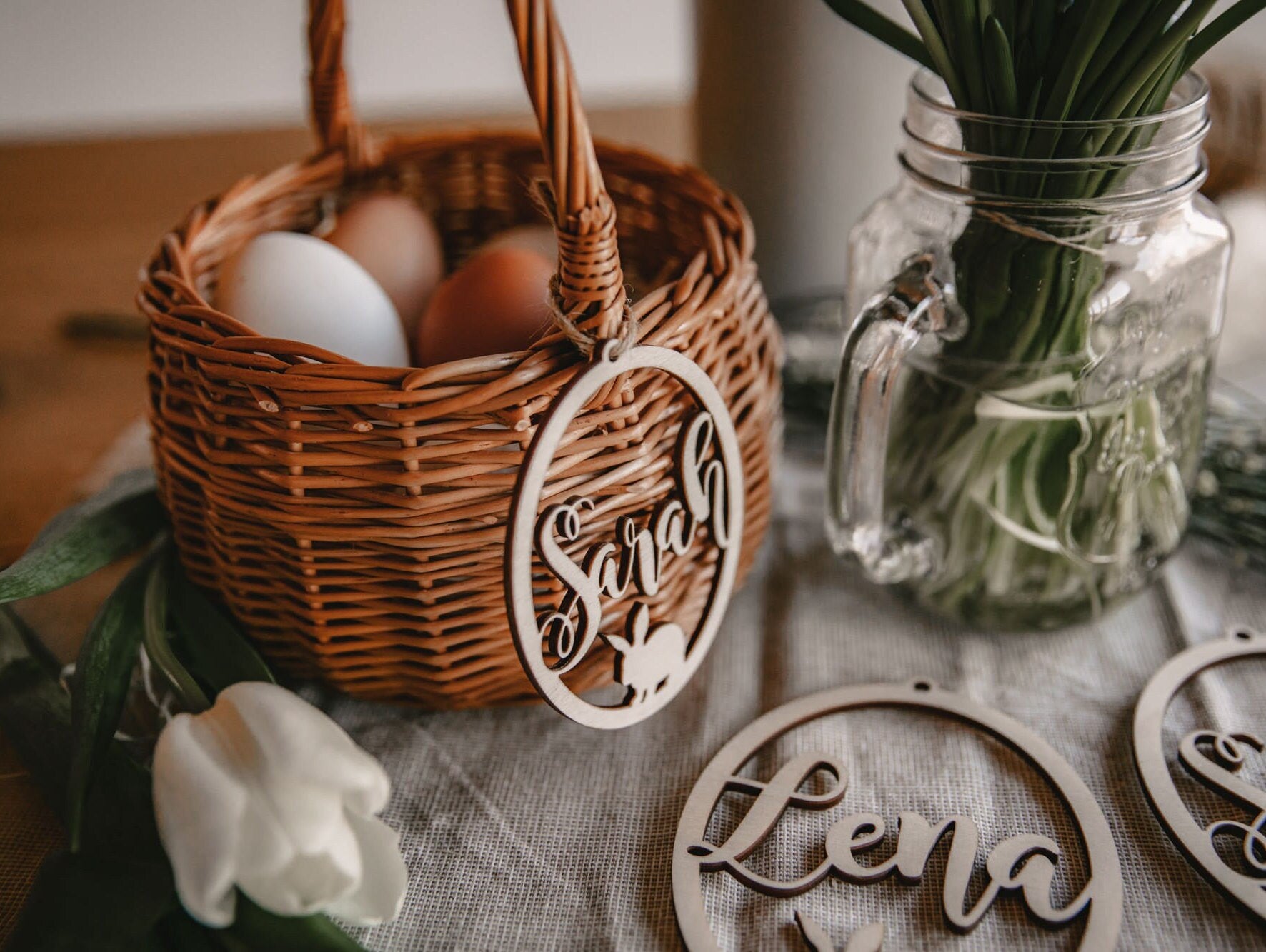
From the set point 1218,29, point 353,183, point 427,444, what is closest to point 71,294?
point 353,183

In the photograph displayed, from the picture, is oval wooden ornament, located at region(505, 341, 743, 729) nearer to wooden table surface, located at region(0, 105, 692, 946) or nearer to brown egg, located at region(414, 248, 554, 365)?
brown egg, located at region(414, 248, 554, 365)

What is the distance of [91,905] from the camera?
37 centimetres

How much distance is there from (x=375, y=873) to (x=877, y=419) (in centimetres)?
29

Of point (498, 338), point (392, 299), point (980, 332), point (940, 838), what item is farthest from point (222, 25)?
point (940, 838)

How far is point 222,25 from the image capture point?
4.46 ft

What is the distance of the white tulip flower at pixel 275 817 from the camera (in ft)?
1.08

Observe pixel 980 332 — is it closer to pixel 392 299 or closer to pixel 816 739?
pixel 816 739

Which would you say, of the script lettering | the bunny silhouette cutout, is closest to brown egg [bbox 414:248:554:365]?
the bunny silhouette cutout

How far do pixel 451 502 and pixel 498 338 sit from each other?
0.34 ft

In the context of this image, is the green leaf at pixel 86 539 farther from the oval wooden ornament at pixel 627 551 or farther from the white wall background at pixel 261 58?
the white wall background at pixel 261 58

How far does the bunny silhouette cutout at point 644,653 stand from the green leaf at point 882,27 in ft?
0.94

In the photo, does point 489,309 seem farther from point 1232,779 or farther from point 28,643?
point 1232,779

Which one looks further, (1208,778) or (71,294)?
(71,294)

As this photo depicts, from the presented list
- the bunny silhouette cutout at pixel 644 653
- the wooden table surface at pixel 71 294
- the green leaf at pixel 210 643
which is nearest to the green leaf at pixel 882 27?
the bunny silhouette cutout at pixel 644 653
